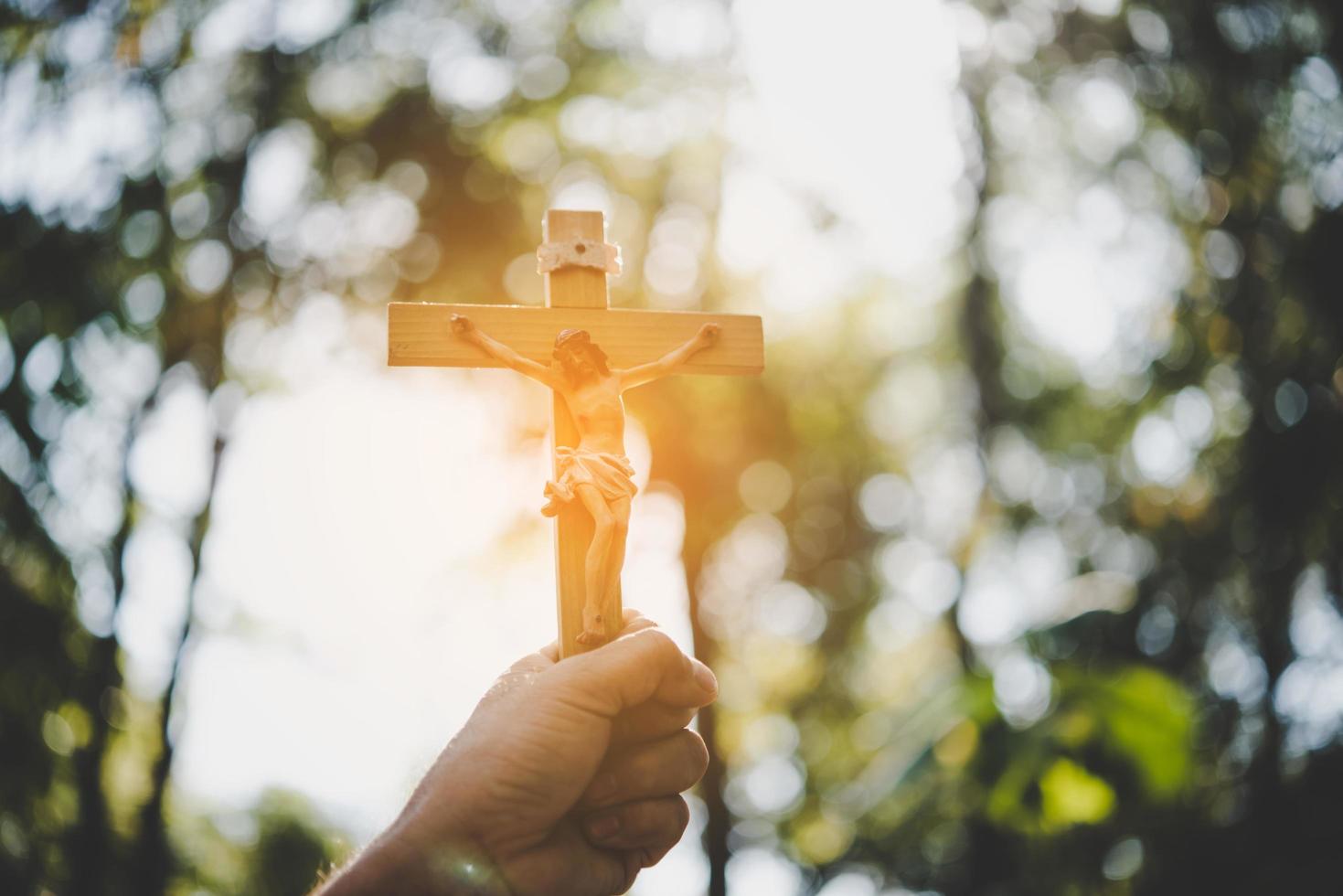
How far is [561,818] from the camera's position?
2.29m

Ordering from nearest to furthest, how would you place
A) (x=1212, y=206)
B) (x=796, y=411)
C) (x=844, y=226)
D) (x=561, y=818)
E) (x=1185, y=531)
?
(x=561, y=818) < (x=1212, y=206) < (x=1185, y=531) < (x=844, y=226) < (x=796, y=411)

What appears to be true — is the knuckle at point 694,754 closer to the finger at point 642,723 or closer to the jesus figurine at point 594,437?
the finger at point 642,723

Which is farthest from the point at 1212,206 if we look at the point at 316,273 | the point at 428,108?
the point at 316,273

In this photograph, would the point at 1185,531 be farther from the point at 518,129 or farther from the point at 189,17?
the point at 189,17

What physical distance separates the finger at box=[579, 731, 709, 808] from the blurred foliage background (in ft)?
10.7

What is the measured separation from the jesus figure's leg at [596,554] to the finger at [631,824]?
0.42 meters

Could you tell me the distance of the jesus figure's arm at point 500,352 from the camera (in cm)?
272

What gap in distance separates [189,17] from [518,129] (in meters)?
2.68

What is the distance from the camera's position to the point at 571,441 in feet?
8.98

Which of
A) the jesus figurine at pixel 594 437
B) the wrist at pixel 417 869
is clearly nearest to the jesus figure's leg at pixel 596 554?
the jesus figurine at pixel 594 437

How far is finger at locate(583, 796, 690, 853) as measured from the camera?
7.66 ft

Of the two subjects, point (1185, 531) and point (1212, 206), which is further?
point (1185, 531)

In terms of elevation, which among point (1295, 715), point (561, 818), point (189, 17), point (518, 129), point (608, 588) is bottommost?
point (1295, 715)

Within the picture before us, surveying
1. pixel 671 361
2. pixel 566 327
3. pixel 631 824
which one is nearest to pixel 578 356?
pixel 566 327
